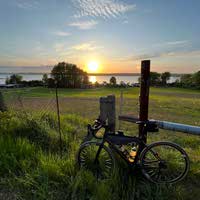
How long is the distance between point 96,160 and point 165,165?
88 centimetres

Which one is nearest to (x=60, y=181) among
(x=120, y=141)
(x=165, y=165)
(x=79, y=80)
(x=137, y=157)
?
(x=120, y=141)

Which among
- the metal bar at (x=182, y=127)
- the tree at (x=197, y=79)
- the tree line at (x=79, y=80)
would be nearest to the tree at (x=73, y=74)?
the tree line at (x=79, y=80)

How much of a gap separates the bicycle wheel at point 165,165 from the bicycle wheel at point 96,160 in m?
0.42

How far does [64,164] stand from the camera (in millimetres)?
2439

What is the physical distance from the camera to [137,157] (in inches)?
93.4

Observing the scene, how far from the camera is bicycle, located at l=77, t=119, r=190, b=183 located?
2326 mm

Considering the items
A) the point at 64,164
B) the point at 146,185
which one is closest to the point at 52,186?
the point at 64,164

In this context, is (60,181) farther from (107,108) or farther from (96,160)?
(107,108)

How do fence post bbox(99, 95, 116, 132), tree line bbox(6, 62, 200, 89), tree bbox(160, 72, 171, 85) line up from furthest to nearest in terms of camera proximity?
tree bbox(160, 72, 171, 85) < tree line bbox(6, 62, 200, 89) < fence post bbox(99, 95, 116, 132)

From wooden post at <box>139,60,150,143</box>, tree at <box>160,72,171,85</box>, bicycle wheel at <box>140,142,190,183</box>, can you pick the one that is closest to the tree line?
tree at <box>160,72,171,85</box>

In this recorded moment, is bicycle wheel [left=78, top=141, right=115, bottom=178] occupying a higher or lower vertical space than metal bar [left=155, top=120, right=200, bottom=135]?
lower

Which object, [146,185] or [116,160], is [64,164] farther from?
[146,185]

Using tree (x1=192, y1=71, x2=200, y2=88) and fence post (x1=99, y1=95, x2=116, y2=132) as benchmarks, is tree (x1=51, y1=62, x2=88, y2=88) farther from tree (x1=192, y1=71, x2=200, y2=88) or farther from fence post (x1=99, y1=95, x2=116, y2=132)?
fence post (x1=99, y1=95, x2=116, y2=132)

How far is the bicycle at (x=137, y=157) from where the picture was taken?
2.33 m
